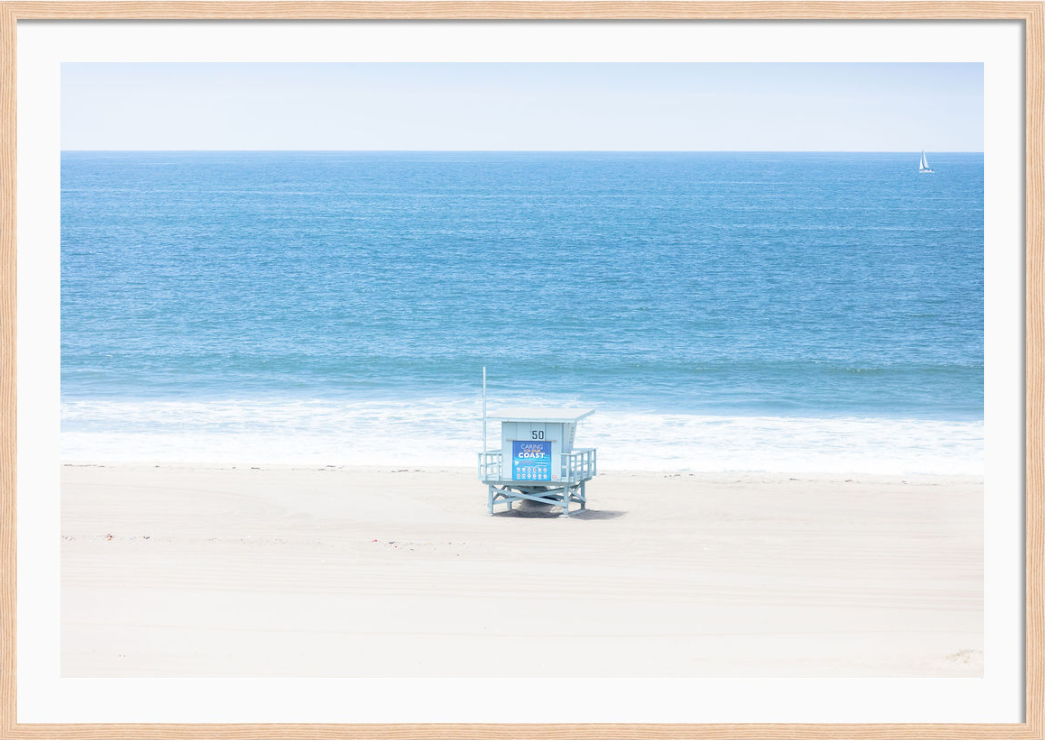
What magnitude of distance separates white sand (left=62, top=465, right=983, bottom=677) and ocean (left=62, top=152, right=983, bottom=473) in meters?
2.92

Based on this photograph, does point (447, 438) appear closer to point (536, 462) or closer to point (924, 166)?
point (536, 462)

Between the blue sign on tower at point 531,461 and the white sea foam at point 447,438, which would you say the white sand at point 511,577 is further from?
the white sea foam at point 447,438

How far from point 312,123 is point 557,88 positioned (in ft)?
59.3

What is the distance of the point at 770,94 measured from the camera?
31.9 m

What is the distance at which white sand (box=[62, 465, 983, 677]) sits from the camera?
311 inches

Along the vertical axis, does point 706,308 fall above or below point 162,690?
above

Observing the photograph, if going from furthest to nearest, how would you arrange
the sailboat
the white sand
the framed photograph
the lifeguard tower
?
the sailboat → the lifeguard tower → the white sand → the framed photograph

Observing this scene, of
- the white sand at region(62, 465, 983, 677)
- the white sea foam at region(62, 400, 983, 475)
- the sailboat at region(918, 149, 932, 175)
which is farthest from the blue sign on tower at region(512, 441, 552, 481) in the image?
the sailboat at region(918, 149, 932, 175)

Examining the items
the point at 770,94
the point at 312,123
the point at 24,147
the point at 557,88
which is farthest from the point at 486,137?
the point at 24,147

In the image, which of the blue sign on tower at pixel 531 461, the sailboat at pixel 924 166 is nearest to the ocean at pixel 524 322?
the sailboat at pixel 924 166

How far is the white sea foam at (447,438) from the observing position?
1827cm

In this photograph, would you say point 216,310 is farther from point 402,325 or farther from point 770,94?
point 770,94

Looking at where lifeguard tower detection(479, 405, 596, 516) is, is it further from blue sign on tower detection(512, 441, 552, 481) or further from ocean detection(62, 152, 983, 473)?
ocean detection(62, 152, 983, 473)

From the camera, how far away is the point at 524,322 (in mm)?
40062
